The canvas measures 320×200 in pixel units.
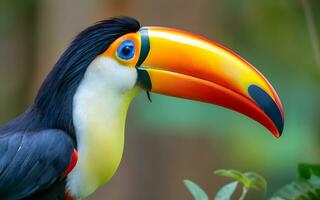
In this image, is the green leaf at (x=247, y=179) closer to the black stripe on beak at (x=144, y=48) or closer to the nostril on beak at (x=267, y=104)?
the nostril on beak at (x=267, y=104)

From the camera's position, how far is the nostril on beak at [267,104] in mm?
2340

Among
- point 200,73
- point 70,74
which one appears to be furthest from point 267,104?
point 70,74

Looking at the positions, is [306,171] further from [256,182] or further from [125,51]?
[125,51]

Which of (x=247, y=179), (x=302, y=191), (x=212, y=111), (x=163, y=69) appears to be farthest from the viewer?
(x=212, y=111)

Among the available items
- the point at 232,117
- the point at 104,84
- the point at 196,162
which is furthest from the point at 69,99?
the point at 196,162

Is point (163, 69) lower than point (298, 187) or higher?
higher

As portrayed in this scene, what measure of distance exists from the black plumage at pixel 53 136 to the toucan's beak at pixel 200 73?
0.38 feet

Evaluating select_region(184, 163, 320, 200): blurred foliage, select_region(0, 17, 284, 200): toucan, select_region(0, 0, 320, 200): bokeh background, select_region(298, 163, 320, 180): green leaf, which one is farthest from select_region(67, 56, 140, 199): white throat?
select_region(0, 0, 320, 200): bokeh background

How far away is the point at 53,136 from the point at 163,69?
34 centimetres

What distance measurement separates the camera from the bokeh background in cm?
448

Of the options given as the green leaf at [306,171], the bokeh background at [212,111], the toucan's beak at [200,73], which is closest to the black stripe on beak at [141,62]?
the toucan's beak at [200,73]

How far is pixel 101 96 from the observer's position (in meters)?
2.31

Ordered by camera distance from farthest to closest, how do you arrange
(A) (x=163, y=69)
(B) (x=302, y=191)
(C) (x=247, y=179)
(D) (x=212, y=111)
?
(D) (x=212, y=111)
(A) (x=163, y=69)
(C) (x=247, y=179)
(B) (x=302, y=191)

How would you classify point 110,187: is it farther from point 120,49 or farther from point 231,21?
point 120,49
